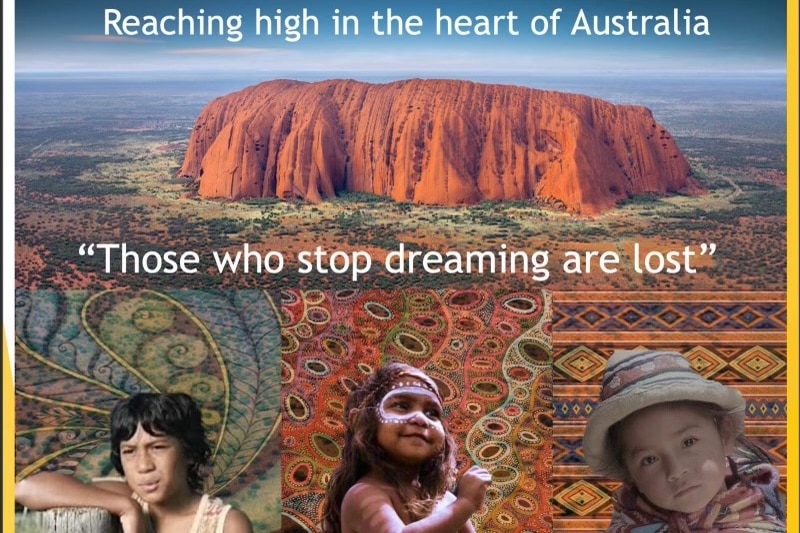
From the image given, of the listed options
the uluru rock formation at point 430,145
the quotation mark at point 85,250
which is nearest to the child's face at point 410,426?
the quotation mark at point 85,250

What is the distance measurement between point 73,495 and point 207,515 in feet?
3.58

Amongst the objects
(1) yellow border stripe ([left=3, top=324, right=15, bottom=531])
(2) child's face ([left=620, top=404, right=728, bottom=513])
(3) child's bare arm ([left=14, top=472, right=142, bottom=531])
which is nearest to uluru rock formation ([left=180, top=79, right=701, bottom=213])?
(1) yellow border stripe ([left=3, top=324, right=15, bottom=531])

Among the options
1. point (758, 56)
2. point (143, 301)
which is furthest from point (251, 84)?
point (143, 301)

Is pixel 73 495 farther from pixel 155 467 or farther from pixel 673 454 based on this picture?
pixel 673 454

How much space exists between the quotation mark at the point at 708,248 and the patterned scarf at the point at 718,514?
9.69m

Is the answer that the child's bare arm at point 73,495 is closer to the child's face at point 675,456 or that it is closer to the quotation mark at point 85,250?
the child's face at point 675,456

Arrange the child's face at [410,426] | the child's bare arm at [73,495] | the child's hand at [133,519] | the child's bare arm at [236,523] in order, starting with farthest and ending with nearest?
the child's bare arm at [236,523] → the child's bare arm at [73,495] → the child's hand at [133,519] → the child's face at [410,426]

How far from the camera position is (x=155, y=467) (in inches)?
584

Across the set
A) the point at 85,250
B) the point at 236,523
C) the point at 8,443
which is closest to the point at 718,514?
the point at 236,523

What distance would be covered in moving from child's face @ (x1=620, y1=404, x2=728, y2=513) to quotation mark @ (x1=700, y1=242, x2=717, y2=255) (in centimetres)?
1013

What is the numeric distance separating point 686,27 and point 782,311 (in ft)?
18.7

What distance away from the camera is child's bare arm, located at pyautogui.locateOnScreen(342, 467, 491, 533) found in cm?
1127

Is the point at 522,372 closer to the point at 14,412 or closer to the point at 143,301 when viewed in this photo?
the point at 143,301

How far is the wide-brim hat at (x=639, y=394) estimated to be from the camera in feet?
48.5
